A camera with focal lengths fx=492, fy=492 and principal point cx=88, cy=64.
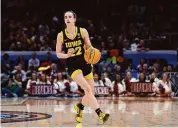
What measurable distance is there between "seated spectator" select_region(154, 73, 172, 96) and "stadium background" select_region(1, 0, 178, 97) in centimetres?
32

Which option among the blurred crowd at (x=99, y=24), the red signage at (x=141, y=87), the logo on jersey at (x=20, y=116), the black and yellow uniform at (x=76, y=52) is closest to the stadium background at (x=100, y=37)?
the blurred crowd at (x=99, y=24)

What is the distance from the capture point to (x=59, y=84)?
18.3 meters

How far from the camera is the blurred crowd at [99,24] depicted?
2294 cm

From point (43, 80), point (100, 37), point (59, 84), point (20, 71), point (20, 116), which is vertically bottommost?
point (20, 116)

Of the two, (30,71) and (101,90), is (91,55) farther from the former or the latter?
(30,71)

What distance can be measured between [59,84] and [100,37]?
217 inches

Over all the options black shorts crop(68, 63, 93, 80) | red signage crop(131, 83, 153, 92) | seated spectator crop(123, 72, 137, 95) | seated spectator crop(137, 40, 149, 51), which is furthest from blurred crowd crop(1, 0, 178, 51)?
black shorts crop(68, 63, 93, 80)

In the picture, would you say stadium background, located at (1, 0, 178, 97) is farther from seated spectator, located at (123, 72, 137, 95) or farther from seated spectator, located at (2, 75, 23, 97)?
seated spectator, located at (123, 72, 137, 95)

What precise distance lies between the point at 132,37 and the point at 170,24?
2730 millimetres

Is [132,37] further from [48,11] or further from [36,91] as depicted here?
[36,91]

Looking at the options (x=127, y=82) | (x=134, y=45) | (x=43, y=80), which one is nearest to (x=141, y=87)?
(x=127, y=82)

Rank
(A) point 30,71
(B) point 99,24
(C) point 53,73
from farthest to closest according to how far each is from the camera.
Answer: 1. (B) point 99,24
2. (A) point 30,71
3. (C) point 53,73

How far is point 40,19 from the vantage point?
83.9ft

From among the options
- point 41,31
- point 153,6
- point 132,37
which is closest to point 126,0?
point 153,6
